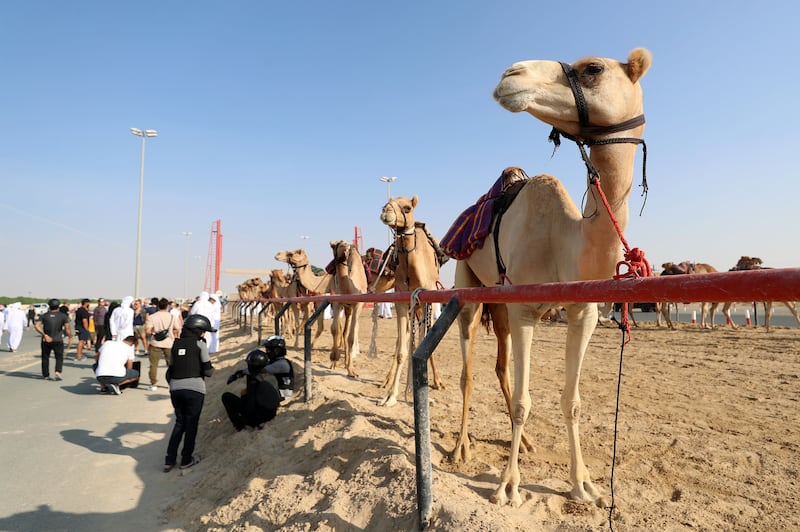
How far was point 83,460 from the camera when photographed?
5.43 meters

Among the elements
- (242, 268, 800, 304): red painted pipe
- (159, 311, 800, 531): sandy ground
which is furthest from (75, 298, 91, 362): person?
(242, 268, 800, 304): red painted pipe

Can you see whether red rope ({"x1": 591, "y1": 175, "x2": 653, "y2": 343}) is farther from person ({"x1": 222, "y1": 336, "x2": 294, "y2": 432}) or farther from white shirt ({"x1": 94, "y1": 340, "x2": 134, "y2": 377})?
white shirt ({"x1": 94, "y1": 340, "x2": 134, "y2": 377})

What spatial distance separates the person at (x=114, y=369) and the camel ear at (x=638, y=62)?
1023 centimetres

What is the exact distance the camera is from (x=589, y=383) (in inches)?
283

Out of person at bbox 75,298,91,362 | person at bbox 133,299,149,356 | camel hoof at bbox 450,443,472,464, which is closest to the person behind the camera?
camel hoof at bbox 450,443,472,464

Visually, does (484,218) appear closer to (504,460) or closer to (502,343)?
(502,343)

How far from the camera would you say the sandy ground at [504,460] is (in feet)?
9.05

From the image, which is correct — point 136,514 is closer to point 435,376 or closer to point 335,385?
point 335,385

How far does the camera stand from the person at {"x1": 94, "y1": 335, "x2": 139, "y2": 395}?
30.8ft

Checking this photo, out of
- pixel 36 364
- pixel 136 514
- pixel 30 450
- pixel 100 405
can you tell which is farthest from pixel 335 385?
pixel 36 364

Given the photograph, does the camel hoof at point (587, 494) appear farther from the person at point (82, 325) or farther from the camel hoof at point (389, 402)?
the person at point (82, 325)

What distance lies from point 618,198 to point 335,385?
4.99m

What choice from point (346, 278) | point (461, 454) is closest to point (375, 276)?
point (346, 278)

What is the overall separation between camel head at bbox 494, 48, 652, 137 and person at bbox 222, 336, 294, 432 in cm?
435
